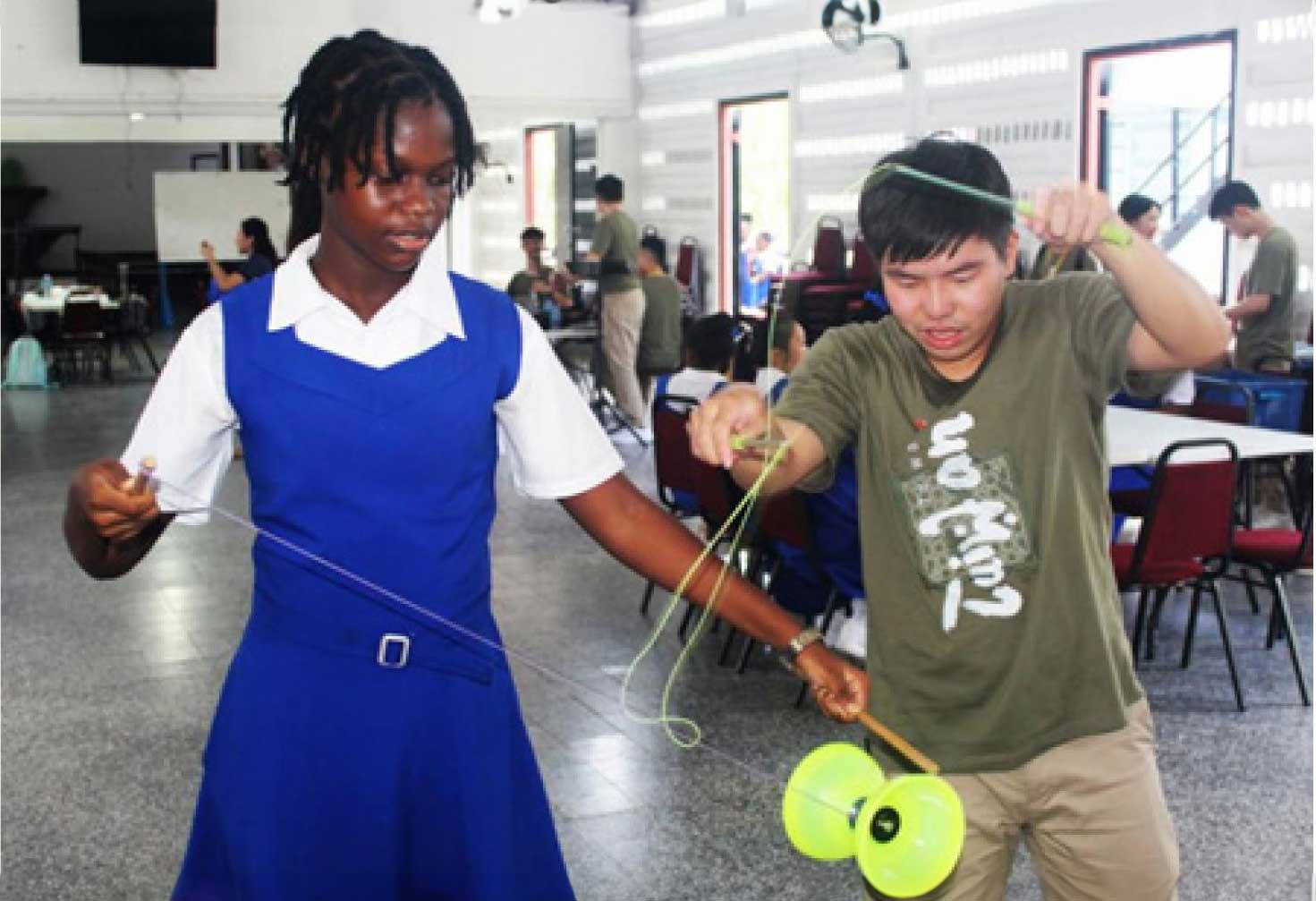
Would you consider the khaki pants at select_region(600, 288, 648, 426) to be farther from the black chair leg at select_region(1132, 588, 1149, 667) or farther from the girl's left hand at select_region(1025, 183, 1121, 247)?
the girl's left hand at select_region(1025, 183, 1121, 247)

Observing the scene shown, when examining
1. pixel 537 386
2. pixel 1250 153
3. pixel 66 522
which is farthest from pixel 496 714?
pixel 1250 153

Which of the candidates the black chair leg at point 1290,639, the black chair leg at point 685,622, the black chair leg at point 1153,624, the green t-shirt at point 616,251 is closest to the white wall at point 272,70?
the green t-shirt at point 616,251

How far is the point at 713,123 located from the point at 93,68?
213 inches

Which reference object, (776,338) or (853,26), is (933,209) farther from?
(853,26)

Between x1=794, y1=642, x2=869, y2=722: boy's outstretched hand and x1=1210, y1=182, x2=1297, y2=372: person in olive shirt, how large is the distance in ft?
21.0

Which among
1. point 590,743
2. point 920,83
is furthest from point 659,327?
point 590,743

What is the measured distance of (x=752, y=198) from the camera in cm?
1459

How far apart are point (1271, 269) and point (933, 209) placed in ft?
21.5

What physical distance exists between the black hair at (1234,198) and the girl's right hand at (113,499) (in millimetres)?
7223

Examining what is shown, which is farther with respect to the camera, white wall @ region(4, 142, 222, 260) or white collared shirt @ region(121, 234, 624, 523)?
white wall @ region(4, 142, 222, 260)

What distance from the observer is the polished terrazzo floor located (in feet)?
12.4

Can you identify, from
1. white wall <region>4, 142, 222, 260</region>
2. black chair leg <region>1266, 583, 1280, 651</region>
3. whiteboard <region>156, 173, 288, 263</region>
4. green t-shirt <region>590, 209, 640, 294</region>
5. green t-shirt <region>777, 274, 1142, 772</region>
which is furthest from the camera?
white wall <region>4, 142, 222, 260</region>

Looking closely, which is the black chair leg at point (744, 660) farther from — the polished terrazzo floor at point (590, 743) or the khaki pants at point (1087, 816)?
the khaki pants at point (1087, 816)

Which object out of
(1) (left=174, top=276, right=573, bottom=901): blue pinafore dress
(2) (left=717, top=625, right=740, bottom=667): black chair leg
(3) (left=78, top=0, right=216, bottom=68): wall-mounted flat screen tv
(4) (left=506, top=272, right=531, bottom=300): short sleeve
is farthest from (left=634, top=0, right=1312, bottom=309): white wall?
(1) (left=174, top=276, right=573, bottom=901): blue pinafore dress
